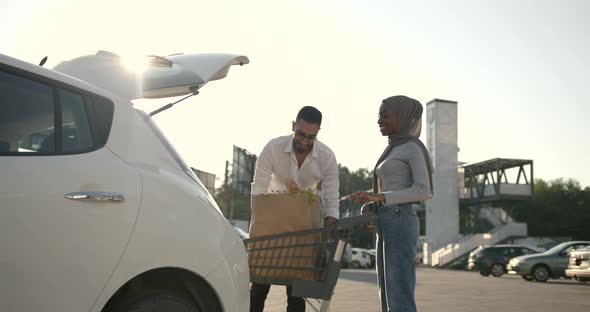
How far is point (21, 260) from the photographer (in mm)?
2658

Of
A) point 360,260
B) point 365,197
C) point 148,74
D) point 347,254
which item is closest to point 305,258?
point 365,197

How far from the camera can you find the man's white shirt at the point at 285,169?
4.95 meters

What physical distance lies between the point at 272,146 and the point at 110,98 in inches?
72.3

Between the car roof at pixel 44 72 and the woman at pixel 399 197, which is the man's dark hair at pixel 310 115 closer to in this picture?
the woman at pixel 399 197

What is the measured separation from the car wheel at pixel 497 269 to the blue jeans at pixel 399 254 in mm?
25269

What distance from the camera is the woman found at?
14.7 feet

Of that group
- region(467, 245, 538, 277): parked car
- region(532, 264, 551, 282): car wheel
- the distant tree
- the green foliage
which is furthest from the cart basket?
the distant tree

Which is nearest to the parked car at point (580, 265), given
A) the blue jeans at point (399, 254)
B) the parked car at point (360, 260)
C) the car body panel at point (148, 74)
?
the blue jeans at point (399, 254)

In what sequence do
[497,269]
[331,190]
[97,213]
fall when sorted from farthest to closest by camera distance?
1. [497,269]
2. [331,190]
3. [97,213]

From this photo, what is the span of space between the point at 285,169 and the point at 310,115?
0.50 metres

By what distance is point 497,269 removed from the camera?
2836 cm

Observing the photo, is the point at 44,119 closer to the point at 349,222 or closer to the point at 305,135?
the point at 349,222

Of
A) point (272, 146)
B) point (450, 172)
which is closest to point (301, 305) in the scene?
point (272, 146)

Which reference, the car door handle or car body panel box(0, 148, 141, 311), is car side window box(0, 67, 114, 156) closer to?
car body panel box(0, 148, 141, 311)
